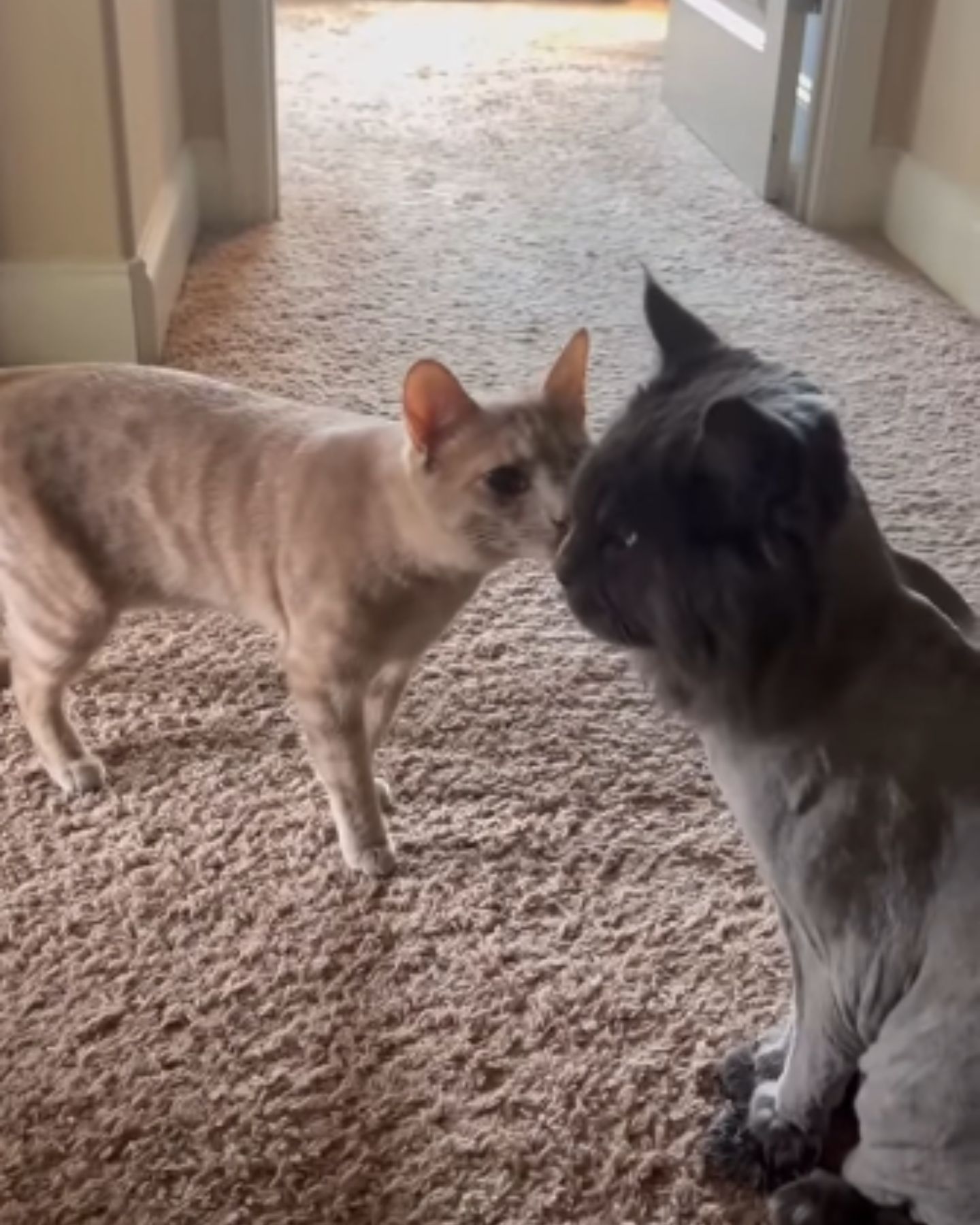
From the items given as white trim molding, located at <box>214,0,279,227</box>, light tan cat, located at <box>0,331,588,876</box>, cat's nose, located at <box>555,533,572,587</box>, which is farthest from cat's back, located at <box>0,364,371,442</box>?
white trim molding, located at <box>214,0,279,227</box>

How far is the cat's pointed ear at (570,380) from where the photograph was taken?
1.24m

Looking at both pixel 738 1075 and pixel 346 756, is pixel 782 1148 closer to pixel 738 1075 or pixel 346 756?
pixel 738 1075

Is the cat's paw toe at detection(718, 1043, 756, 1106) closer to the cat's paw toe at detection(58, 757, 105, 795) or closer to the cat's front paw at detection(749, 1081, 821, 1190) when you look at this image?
the cat's front paw at detection(749, 1081, 821, 1190)

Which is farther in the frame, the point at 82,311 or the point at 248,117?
the point at 248,117

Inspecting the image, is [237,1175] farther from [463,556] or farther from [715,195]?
[715,195]

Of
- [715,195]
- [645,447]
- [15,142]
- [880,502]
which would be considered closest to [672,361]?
[645,447]

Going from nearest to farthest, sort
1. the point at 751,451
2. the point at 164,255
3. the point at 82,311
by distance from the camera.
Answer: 1. the point at 751,451
2. the point at 82,311
3. the point at 164,255

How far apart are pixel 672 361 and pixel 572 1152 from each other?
60 cm

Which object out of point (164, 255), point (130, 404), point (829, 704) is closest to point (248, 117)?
point (164, 255)

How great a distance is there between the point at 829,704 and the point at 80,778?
32.1 inches

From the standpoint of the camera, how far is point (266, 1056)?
3.86 feet

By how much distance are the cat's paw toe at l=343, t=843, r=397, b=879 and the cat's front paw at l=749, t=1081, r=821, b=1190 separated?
16.8 inches

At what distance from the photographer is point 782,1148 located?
42.3 inches

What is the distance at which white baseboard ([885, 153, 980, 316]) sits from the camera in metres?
2.61
